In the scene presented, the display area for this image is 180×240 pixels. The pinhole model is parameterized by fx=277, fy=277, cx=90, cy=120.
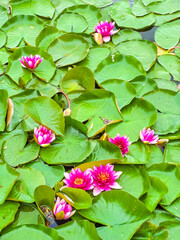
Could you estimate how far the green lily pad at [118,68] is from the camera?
2588 mm

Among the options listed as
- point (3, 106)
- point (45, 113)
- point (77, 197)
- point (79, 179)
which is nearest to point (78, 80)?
point (45, 113)

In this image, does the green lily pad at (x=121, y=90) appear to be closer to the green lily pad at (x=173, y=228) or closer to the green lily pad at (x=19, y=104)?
the green lily pad at (x=19, y=104)

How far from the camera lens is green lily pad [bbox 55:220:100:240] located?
5.22 feet

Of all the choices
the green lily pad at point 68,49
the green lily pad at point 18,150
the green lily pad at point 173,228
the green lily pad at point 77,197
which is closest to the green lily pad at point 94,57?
the green lily pad at point 68,49

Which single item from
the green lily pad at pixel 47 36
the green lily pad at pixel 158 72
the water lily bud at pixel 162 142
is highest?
the green lily pad at pixel 47 36

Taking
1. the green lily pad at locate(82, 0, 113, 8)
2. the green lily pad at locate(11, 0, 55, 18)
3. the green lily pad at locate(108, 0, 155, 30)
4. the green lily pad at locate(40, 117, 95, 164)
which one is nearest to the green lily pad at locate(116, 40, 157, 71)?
the green lily pad at locate(108, 0, 155, 30)

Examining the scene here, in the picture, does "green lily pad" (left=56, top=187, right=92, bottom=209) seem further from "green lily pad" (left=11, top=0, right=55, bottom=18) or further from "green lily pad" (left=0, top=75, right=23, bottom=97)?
"green lily pad" (left=11, top=0, right=55, bottom=18)

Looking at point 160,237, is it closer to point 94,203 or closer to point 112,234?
point 112,234

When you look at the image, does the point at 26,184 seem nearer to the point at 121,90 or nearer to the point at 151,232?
the point at 151,232

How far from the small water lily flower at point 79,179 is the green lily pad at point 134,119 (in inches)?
18.0

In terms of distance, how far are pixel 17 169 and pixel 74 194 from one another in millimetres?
462

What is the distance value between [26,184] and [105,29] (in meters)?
1.86

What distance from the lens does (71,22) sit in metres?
3.12

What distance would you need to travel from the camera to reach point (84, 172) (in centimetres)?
186
